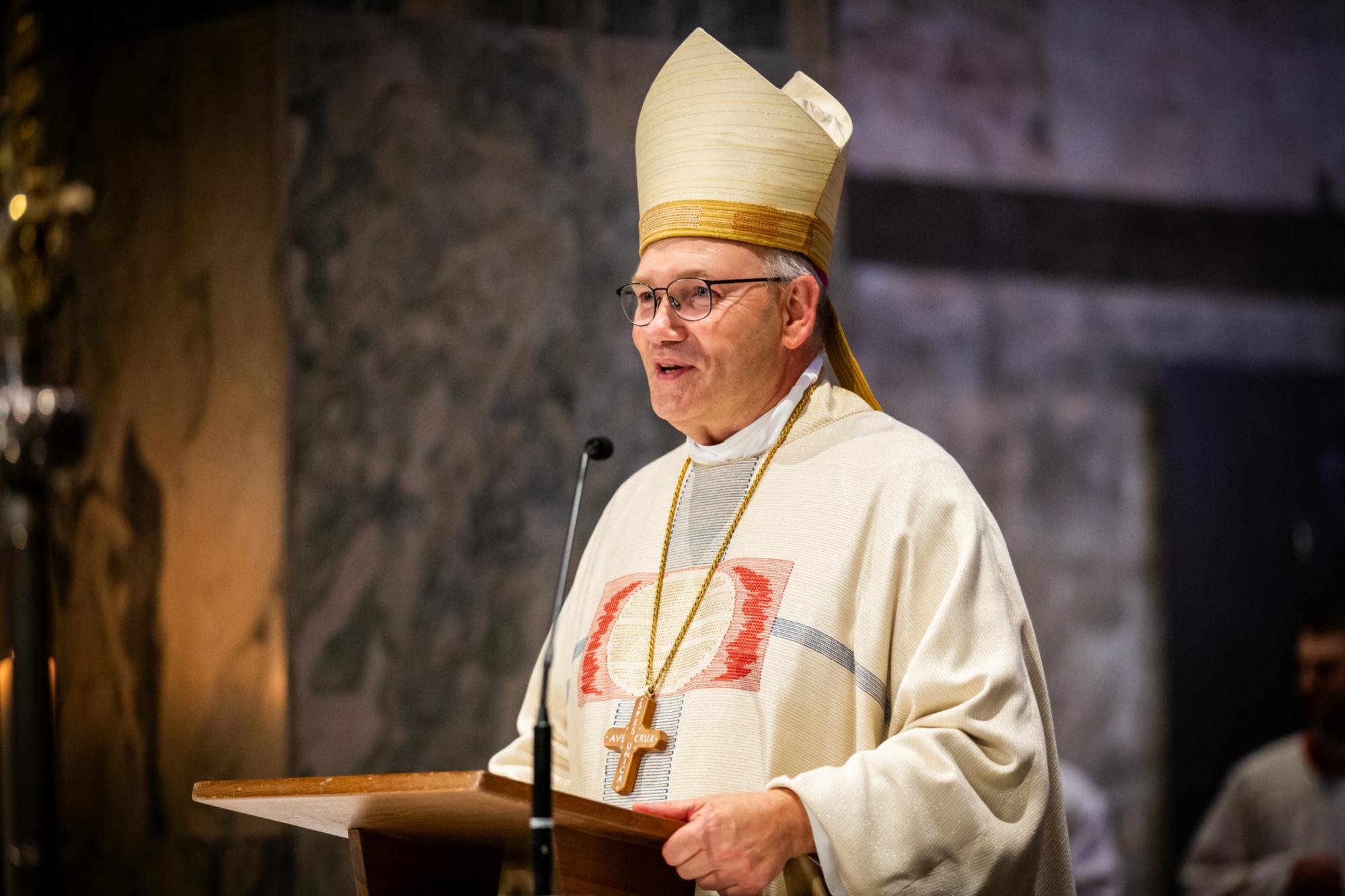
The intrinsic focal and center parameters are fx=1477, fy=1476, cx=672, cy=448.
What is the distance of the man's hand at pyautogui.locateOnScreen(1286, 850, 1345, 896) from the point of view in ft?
17.6

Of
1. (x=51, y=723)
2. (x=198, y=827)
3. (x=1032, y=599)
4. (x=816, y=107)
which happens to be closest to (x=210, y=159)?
(x=198, y=827)

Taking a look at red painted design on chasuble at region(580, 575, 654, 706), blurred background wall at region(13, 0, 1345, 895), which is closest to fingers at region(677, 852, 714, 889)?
red painted design on chasuble at region(580, 575, 654, 706)

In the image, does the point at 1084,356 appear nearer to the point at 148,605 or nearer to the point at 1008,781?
the point at 148,605

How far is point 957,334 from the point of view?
6.58 m

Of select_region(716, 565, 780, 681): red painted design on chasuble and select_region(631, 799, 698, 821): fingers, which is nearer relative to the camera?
select_region(631, 799, 698, 821): fingers

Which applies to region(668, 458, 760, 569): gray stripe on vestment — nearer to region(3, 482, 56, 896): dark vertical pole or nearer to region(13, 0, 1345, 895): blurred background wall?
region(3, 482, 56, 896): dark vertical pole

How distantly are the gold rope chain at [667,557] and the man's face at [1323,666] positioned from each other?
146 inches

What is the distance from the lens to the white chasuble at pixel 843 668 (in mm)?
2164

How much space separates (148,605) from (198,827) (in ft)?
2.21

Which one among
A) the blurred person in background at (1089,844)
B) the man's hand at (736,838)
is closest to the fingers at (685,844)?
the man's hand at (736,838)

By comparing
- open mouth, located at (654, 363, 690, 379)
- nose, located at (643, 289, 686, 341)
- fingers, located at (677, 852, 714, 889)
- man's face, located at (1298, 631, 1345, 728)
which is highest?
nose, located at (643, 289, 686, 341)

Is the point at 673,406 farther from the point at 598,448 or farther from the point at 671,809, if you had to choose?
the point at 671,809

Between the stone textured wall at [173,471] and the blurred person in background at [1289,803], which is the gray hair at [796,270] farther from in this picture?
the blurred person in background at [1289,803]

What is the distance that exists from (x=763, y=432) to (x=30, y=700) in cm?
136
